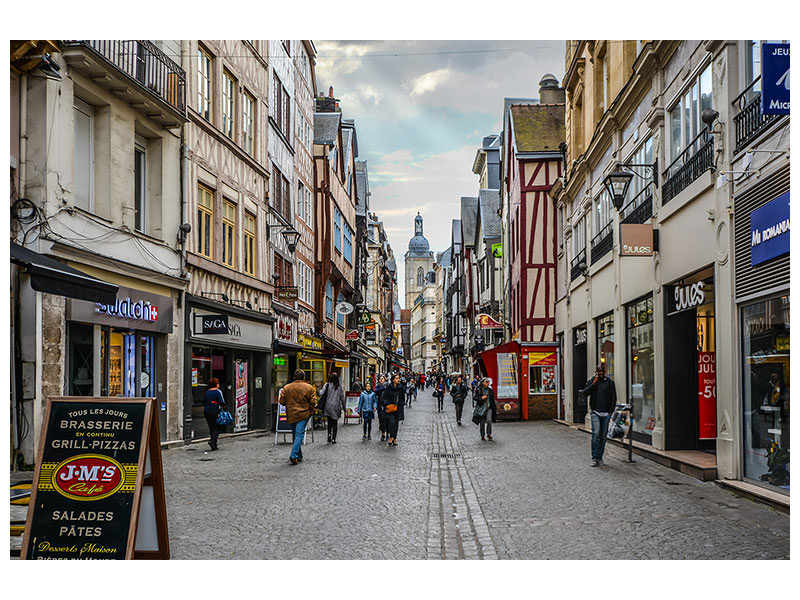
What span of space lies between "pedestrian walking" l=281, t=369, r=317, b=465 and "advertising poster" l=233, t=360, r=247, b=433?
7734 mm

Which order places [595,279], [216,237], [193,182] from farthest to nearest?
[595,279], [216,237], [193,182]

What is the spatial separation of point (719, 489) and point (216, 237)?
13581 millimetres

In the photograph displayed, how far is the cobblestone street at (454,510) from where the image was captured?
7.52 metres

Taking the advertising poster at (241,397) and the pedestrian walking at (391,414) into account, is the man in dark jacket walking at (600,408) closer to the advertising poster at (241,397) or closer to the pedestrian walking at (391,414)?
the pedestrian walking at (391,414)

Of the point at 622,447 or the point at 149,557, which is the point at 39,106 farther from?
the point at 622,447

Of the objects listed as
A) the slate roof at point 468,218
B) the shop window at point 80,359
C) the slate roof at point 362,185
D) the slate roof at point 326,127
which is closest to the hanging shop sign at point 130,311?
the shop window at point 80,359

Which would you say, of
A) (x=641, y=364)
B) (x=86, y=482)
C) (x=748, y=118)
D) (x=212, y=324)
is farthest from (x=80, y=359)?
(x=748, y=118)

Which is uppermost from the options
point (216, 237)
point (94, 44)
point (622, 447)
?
point (94, 44)

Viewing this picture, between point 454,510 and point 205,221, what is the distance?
12828 millimetres

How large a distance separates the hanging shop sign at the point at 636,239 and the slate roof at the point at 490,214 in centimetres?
3969

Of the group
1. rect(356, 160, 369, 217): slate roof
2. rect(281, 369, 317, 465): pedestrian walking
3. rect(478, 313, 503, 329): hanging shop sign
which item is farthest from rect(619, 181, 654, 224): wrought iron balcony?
rect(356, 160, 369, 217): slate roof
